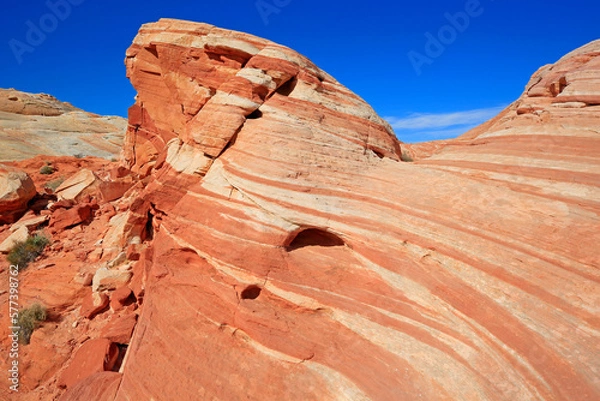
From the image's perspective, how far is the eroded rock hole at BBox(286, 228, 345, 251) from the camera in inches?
258

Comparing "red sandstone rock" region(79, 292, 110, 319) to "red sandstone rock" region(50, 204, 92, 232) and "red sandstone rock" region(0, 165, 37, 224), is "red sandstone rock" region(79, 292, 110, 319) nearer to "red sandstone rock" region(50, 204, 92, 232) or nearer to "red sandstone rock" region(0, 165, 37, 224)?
"red sandstone rock" region(50, 204, 92, 232)

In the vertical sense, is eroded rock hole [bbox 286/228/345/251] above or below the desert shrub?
above

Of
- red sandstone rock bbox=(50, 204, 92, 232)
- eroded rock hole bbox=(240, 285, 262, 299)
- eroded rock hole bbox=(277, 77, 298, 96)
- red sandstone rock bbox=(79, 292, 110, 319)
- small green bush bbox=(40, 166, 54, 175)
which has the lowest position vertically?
red sandstone rock bbox=(79, 292, 110, 319)

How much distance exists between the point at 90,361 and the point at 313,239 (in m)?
5.78

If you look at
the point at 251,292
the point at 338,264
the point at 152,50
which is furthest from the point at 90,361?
the point at 152,50

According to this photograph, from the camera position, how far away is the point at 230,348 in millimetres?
5742

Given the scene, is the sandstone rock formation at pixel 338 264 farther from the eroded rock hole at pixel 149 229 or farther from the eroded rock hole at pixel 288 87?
the eroded rock hole at pixel 149 229

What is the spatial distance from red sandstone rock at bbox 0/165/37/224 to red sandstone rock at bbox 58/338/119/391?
34.7 ft

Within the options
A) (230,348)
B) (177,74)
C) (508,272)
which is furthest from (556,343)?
(177,74)

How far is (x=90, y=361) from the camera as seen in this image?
6.99 m

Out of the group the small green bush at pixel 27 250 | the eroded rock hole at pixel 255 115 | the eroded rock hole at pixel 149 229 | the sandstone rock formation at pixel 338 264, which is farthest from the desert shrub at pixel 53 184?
the eroded rock hole at pixel 255 115

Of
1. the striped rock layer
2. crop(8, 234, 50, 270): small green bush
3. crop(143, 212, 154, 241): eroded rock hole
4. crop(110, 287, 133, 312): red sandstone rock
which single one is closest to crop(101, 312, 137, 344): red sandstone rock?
crop(110, 287, 133, 312): red sandstone rock

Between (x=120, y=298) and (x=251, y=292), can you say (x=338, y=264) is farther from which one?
(x=120, y=298)

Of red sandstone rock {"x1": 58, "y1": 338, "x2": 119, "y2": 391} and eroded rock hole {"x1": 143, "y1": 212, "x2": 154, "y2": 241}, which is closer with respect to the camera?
red sandstone rock {"x1": 58, "y1": 338, "x2": 119, "y2": 391}
